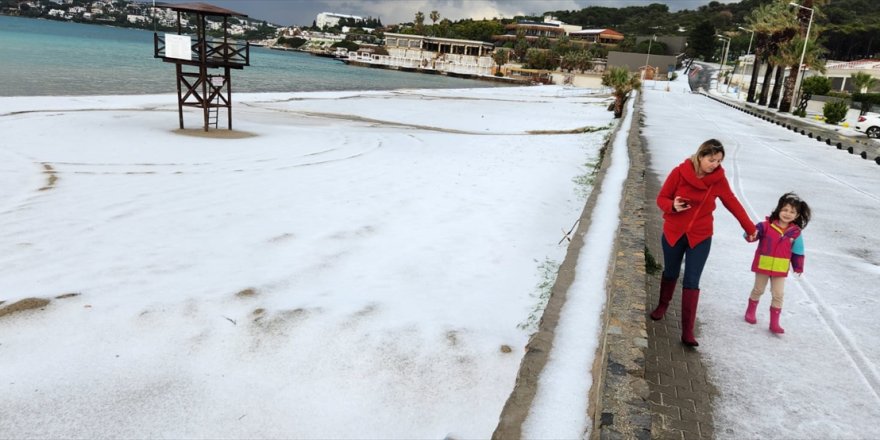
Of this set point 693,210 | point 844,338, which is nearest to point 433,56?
point 844,338

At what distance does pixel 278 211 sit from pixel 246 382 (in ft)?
18.0

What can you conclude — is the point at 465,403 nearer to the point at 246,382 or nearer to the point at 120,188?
the point at 246,382

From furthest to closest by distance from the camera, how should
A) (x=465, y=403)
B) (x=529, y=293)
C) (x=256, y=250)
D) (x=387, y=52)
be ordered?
(x=387, y=52) < (x=256, y=250) < (x=529, y=293) < (x=465, y=403)

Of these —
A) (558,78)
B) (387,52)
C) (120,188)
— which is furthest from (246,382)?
(387,52)

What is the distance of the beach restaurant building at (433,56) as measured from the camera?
13662 cm

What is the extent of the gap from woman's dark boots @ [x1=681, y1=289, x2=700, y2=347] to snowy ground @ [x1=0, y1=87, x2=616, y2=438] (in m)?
1.51

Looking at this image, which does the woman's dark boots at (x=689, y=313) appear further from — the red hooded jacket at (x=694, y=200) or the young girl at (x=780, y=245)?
the young girl at (x=780, y=245)

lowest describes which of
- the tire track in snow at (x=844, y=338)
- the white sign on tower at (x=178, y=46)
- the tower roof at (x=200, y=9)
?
the tire track in snow at (x=844, y=338)

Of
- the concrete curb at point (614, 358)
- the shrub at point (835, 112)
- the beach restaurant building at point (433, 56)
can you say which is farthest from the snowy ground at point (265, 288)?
the beach restaurant building at point (433, 56)

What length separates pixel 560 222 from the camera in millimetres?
10016

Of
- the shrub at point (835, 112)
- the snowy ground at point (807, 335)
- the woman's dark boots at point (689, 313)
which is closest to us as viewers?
the snowy ground at point (807, 335)

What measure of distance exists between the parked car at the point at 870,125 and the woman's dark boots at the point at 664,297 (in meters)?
28.8

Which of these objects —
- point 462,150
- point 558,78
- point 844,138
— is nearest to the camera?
point 462,150

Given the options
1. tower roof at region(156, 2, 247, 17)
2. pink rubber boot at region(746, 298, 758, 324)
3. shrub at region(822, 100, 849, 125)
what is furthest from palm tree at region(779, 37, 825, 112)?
pink rubber boot at region(746, 298, 758, 324)
